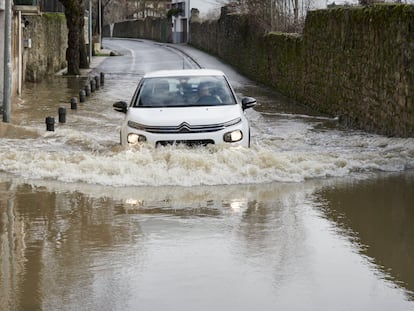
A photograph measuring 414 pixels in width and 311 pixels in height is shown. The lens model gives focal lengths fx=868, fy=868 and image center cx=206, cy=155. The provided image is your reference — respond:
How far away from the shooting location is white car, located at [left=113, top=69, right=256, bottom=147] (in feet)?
43.0

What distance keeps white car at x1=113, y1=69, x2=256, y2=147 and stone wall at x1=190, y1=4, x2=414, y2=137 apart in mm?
4033

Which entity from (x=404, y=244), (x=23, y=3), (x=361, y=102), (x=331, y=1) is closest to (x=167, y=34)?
(x=331, y=1)

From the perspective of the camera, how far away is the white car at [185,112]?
13.1 meters

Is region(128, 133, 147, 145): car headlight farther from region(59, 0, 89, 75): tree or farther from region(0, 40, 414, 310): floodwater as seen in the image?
region(59, 0, 89, 75): tree

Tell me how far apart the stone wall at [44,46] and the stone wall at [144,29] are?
1692 inches

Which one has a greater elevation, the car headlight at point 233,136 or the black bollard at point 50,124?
the car headlight at point 233,136

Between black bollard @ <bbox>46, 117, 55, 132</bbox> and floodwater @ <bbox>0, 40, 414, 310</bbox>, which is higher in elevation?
floodwater @ <bbox>0, 40, 414, 310</bbox>

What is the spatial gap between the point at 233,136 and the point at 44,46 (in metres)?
26.5

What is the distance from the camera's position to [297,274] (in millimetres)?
7559

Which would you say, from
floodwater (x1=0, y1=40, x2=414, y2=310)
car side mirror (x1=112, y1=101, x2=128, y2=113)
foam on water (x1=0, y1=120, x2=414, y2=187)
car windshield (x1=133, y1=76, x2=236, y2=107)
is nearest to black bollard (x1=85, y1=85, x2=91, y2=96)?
floodwater (x1=0, y1=40, x2=414, y2=310)

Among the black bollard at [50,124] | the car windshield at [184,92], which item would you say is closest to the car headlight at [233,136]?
the car windshield at [184,92]

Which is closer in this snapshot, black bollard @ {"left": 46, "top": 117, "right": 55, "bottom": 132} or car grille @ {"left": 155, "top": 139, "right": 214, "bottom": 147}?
car grille @ {"left": 155, "top": 139, "right": 214, "bottom": 147}

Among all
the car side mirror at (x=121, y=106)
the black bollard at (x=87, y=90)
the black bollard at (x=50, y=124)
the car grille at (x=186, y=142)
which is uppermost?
the car side mirror at (x=121, y=106)

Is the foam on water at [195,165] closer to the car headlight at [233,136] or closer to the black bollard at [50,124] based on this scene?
the car headlight at [233,136]
